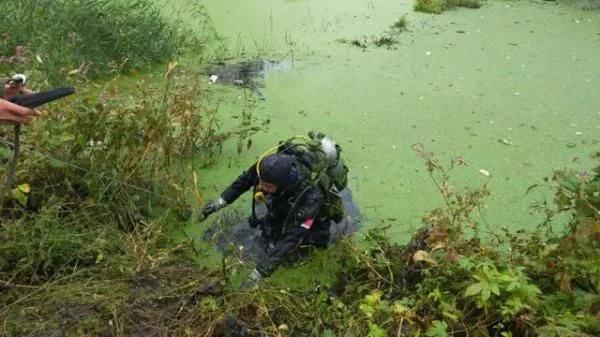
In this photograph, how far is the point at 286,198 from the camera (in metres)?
1.81

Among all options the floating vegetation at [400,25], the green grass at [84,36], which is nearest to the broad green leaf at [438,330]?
the green grass at [84,36]

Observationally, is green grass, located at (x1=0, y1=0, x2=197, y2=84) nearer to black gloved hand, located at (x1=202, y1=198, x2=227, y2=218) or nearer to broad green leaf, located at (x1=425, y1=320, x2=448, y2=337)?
black gloved hand, located at (x1=202, y1=198, x2=227, y2=218)

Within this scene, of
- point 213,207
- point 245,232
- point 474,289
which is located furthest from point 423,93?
point 474,289

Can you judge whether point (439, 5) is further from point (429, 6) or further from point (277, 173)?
point (277, 173)

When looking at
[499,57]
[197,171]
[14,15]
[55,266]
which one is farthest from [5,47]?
[499,57]

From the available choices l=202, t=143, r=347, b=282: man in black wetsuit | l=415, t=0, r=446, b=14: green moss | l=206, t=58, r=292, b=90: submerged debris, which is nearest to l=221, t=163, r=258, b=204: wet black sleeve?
l=202, t=143, r=347, b=282: man in black wetsuit

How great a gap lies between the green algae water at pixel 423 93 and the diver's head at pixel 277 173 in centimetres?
43

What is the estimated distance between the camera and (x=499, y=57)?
3.30 m

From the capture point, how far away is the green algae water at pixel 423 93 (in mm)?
2268

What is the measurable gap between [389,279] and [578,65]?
2152 mm

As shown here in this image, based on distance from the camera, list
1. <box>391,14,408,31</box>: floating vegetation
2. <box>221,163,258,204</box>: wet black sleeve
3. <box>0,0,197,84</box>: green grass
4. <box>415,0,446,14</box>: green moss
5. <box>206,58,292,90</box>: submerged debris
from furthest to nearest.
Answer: <box>415,0,446,14</box>: green moss, <box>391,14,408,31</box>: floating vegetation, <box>206,58,292,90</box>: submerged debris, <box>0,0,197,84</box>: green grass, <box>221,163,258,204</box>: wet black sleeve

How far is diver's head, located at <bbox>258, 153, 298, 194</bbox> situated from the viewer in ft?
5.65

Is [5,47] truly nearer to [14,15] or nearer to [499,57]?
[14,15]

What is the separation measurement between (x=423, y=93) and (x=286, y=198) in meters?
1.35
